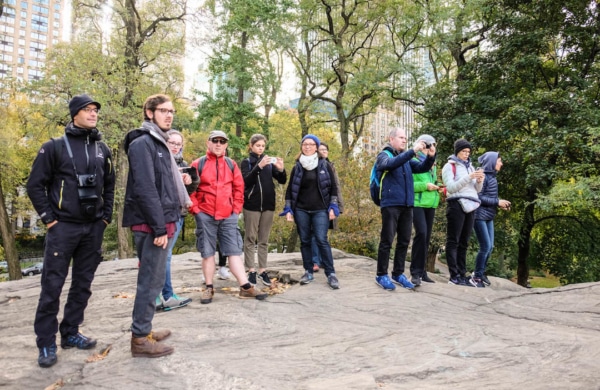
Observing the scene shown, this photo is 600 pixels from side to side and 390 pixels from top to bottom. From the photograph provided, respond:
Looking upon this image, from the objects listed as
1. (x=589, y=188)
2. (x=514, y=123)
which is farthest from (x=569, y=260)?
(x=589, y=188)

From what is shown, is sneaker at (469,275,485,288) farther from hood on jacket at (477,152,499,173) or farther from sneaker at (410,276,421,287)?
hood on jacket at (477,152,499,173)

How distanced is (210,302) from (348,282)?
7.37 feet

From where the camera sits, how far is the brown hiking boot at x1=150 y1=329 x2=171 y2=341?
11.3 feet

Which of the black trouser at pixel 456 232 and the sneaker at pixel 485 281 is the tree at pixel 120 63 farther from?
the sneaker at pixel 485 281

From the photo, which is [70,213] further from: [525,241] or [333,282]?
[525,241]

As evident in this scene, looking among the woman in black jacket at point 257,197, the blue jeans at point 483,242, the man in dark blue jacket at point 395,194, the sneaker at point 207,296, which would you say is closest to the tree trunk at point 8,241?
the woman in black jacket at point 257,197

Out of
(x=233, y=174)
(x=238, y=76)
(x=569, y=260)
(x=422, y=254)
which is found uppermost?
(x=238, y=76)

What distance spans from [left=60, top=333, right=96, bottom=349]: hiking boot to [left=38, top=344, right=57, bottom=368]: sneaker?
262 millimetres

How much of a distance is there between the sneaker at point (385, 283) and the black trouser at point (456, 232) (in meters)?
1.28

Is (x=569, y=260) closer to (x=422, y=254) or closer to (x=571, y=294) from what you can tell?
(x=571, y=294)

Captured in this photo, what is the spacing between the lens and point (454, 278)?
645 centimetres

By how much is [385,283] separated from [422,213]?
116 cm

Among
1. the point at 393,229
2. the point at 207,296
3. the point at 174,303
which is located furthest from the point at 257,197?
the point at 393,229

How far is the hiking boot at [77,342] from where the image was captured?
3.43 m
